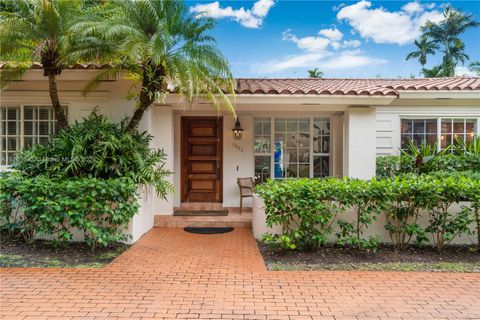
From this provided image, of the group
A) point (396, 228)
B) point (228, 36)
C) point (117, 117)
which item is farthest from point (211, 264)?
point (228, 36)

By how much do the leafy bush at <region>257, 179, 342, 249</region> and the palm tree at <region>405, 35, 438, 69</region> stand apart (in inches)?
1235

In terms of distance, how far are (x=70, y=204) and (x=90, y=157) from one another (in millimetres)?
976

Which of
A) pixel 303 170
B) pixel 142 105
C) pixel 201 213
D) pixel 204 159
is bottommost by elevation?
pixel 201 213

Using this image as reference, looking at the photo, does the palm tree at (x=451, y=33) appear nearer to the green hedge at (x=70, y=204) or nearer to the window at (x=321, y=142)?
the window at (x=321, y=142)

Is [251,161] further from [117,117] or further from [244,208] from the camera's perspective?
[117,117]

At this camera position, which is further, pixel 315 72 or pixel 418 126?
pixel 315 72

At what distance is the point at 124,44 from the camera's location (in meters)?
5.48

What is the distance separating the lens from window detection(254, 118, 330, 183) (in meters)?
9.34

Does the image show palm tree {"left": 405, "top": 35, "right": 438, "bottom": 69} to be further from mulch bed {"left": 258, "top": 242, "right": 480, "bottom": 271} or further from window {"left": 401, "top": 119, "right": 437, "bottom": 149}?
mulch bed {"left": 258, "top": 242, "right": 480, "bottom": 271}

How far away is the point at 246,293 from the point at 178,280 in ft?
3.23

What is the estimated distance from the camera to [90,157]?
592cm

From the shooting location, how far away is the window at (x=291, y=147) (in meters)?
9.34

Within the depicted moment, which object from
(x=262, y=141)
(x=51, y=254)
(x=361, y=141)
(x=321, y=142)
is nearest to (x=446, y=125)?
(x=361, y=141)

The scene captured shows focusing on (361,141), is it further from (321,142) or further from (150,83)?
(150,83)
